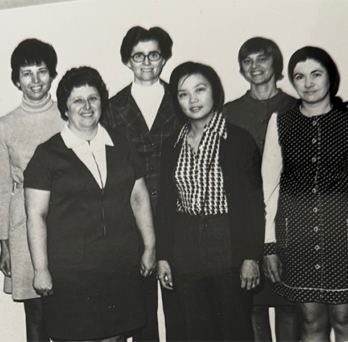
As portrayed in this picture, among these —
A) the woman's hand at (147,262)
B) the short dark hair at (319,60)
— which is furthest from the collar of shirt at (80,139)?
the short dark hair at (319,60)

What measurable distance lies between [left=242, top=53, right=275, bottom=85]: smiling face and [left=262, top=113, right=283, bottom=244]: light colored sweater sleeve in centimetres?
11

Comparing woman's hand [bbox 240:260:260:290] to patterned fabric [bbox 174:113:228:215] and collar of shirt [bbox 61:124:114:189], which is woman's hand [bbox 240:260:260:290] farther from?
collar of shirt [bbox 61:124:114:189]

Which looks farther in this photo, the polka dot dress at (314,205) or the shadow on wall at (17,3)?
the shadow on wall at (17,3)

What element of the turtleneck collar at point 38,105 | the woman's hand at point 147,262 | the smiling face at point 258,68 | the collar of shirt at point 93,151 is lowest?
the woman's hand at point 147,262

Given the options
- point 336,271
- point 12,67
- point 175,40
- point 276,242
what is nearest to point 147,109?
point 175,40

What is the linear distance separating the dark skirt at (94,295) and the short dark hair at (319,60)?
0.72 m

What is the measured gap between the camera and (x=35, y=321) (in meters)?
1.60

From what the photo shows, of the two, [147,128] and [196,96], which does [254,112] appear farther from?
[147,128]

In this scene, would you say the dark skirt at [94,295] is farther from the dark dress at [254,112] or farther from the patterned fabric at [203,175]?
the dark dress at [254,112]

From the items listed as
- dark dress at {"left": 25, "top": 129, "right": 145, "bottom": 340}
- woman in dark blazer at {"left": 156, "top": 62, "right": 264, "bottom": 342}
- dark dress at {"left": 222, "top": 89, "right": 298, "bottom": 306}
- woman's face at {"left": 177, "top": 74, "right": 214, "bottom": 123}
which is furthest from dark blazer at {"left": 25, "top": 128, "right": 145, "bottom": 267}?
dark dress at {"left": 222, "top": 89, "right": 298, "bottom": 306}

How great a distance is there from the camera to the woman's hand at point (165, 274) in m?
1.56

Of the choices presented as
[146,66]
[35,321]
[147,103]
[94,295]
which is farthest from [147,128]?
[35,321]

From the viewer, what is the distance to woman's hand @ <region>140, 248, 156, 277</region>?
5.12 feet

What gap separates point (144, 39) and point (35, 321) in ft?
3.00
